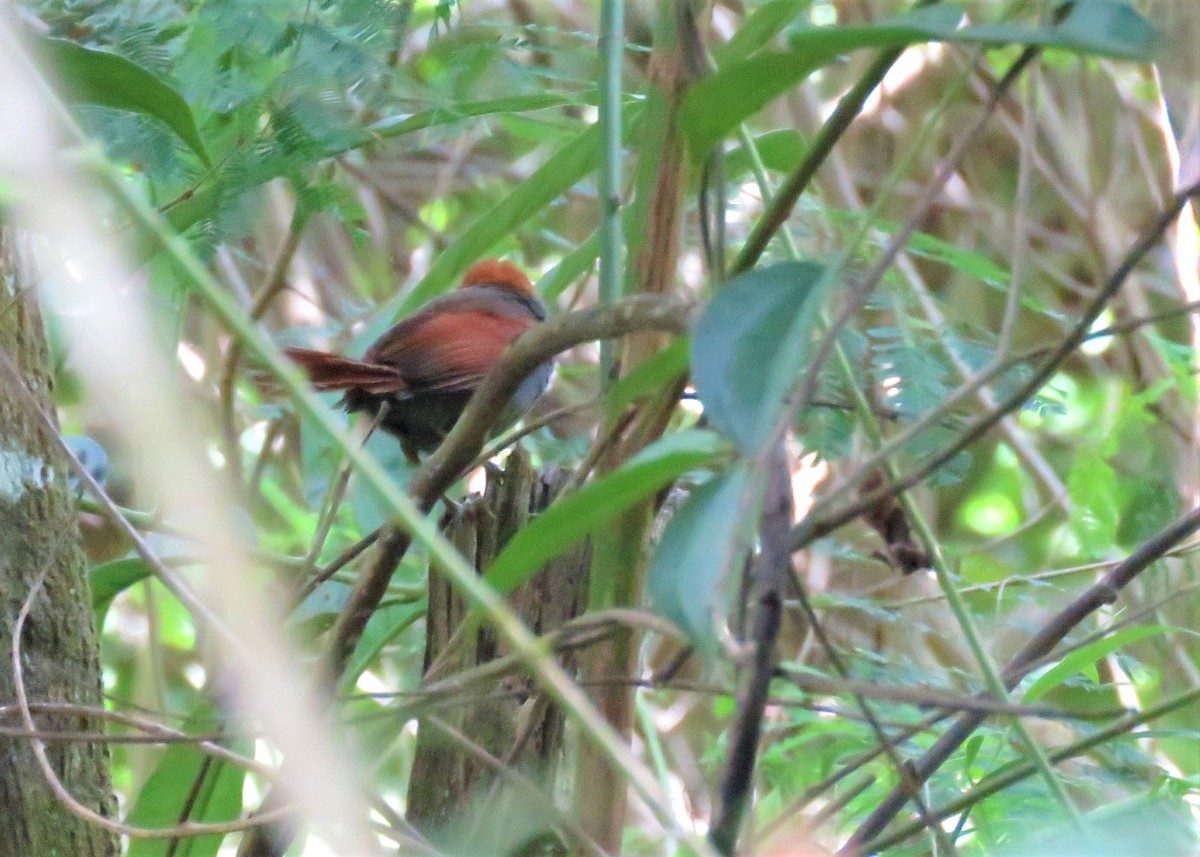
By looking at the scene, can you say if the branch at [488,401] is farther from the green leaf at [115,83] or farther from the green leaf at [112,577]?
the green leaf at [112,577]

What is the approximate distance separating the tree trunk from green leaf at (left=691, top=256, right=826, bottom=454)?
0.74m

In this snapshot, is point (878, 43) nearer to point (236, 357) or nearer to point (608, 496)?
point (608, 496)

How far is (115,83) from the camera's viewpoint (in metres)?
0.89

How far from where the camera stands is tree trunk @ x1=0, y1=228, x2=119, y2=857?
1.06 meters

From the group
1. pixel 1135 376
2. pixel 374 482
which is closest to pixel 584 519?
pixel 374 482

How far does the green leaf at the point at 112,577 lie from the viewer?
1.35 meters

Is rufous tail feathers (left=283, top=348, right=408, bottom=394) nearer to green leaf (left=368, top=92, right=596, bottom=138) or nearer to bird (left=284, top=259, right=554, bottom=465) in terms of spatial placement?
bird (left=284, top=259, right=554, bottom=465)

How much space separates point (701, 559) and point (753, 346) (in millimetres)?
99

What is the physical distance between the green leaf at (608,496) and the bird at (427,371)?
142cm

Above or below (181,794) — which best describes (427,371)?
above

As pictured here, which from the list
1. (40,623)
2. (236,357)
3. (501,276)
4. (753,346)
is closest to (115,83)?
(40,623)

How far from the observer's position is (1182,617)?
1.87m

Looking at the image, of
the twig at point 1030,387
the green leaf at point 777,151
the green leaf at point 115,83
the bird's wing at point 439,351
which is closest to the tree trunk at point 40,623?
the green leaf at point 115,83

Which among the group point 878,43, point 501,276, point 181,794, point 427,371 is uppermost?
point 878,43
